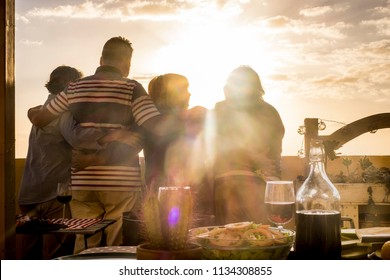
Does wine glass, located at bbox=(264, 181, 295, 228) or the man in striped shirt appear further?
the man in striped shirt

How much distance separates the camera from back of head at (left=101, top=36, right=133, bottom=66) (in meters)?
2.18

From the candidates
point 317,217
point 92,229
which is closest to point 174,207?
point 317,217

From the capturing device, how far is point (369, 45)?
1.93m

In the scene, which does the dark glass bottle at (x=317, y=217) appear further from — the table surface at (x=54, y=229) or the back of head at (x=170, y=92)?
the back of head at (x=170, y=92)

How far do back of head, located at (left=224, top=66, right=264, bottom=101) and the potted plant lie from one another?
61.6 inches

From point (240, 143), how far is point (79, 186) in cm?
72

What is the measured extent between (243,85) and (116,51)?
61 cm

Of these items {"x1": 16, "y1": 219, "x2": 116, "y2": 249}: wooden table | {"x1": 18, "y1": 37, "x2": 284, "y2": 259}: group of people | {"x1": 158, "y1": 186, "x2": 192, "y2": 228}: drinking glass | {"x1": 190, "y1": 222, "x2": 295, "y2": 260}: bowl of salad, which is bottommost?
{"x1": 16, "y1": 219, "x2": 116, "y2": 249}: wooden table

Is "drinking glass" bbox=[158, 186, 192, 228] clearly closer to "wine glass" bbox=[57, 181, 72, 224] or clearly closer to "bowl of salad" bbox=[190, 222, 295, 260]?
"bowl of salad" bbox=[190, 222, 295, 260]

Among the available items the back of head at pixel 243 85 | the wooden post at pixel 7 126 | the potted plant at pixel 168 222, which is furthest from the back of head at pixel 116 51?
the potted plant at pixel 168 222

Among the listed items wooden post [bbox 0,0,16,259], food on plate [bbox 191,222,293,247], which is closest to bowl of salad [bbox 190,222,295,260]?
food on plate [bbox 191,222,293,247]

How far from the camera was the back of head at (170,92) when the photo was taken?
226cm
